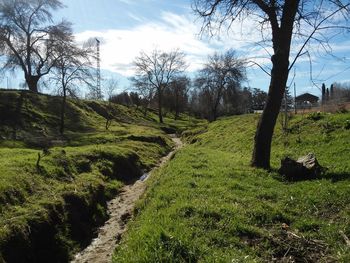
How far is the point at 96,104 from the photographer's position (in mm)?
56219

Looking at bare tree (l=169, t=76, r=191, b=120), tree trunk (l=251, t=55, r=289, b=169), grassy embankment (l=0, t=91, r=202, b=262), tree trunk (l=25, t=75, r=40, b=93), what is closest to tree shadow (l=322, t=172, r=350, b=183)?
tree trunk (l=251, t=55, r=289, b=169)

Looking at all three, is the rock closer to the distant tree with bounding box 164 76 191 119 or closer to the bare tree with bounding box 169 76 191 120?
the bare tree with bounding box 169 76 191 120

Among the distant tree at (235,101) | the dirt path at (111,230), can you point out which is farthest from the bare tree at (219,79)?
the dirt path at (111,230)

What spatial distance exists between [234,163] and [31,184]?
7.74 metres

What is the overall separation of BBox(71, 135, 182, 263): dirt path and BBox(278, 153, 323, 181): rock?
5433mm

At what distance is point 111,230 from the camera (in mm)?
12695

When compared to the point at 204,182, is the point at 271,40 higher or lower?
higher

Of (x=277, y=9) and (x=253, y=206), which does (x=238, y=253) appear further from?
(x=277, y=9)

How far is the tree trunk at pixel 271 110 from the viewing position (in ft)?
46.9

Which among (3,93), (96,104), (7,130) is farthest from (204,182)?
(96,104)

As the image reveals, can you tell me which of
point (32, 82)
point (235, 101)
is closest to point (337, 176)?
point (32, 82)

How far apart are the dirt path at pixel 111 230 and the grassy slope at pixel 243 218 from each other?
0.98 m

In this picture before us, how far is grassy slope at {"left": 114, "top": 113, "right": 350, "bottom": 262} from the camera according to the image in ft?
24.2

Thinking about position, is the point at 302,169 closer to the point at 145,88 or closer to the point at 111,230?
the point at 111,230
